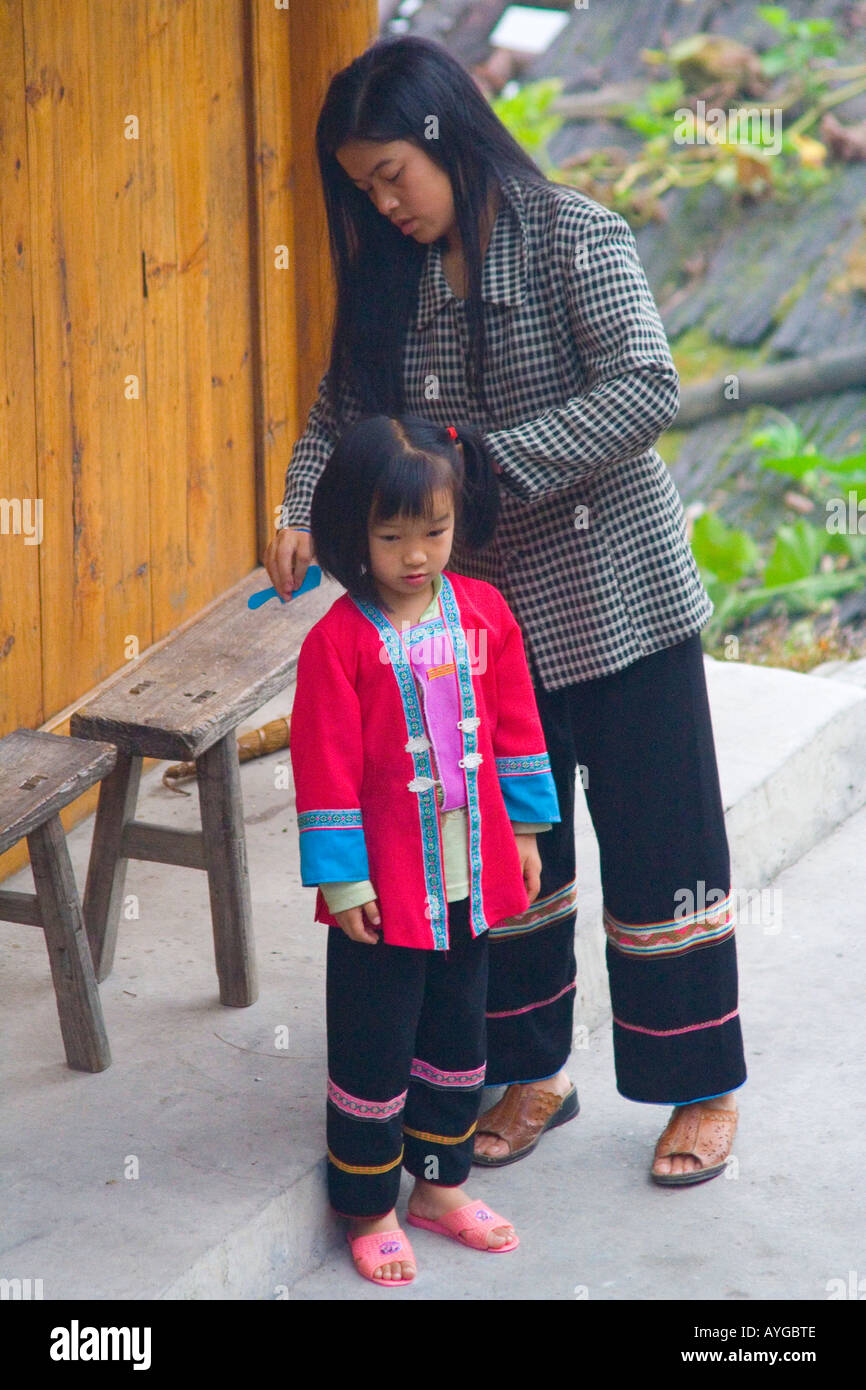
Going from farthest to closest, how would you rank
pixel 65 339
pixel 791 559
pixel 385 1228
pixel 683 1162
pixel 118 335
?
1. pixel 791 559
2. pixel 118 335
3. pixel 65 339
4. pixel 683 1162
5. pixel 385 1228

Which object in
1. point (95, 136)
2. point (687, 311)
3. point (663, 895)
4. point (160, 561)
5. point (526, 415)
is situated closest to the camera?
point (526, 415)

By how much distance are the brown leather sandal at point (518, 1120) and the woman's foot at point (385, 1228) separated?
0.32 metres

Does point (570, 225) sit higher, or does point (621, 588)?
point (570, 225)

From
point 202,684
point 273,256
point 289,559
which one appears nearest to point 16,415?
point 202,684

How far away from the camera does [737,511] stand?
7.08 m

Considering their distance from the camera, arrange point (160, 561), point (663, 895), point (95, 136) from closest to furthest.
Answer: point (663, 895)
point (95, 136)
point (160, 561)

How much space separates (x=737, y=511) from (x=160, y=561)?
12.0ft

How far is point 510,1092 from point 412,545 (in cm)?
118

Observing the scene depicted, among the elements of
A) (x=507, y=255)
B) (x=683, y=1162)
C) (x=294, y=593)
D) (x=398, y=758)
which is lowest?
(x=683, y=1162)

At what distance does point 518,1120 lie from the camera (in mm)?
2941

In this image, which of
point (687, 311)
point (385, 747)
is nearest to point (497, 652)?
point (385, 747)

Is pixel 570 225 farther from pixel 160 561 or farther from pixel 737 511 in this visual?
pixel 737 511

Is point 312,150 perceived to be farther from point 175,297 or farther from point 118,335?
point 118,335

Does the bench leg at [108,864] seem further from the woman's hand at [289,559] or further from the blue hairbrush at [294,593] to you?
the woman's hand at [289,559]
